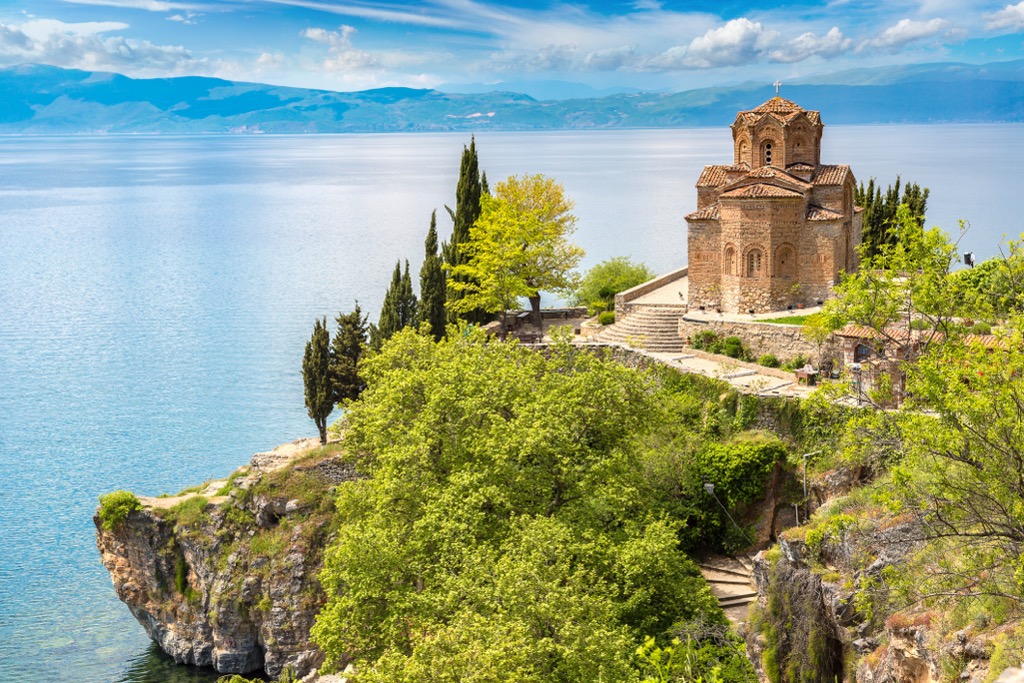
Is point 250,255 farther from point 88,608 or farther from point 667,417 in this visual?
point 667,417

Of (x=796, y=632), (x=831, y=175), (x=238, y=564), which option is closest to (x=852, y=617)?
(x=796, y=632)

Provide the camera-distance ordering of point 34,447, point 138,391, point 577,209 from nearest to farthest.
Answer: point 34,447
point 138,391
point 577,209

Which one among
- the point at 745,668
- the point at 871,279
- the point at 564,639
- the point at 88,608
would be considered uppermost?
the point at 871,279

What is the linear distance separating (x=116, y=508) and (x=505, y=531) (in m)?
19.9

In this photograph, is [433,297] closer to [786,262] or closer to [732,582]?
[786,262]

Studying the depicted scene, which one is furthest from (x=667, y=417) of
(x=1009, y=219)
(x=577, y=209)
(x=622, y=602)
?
(x=577, y=209)

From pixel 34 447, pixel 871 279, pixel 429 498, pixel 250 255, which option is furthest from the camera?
pixel 250 255

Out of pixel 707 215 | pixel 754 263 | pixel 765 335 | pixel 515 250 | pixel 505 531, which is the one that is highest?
pixel 707 215

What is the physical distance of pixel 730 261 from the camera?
4466 centimetres

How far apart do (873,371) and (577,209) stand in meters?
113

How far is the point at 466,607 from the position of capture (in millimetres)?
24000

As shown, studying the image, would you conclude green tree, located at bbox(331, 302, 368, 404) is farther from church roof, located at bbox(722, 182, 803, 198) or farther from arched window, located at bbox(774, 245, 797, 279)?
arched window, located at bbox(774, 245, 797, 279)

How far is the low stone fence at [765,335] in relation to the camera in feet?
131

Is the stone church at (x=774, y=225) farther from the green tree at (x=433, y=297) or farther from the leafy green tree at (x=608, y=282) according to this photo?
the green tree at (x=433, y=297)
